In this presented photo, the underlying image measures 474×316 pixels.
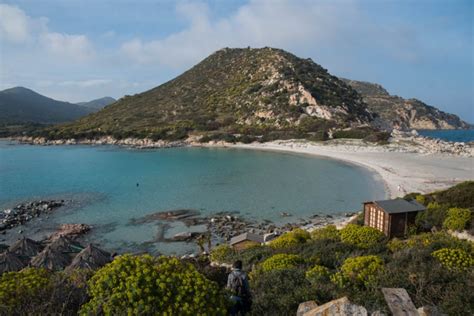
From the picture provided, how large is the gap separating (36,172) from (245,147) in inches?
1425

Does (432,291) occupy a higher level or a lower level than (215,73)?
lower

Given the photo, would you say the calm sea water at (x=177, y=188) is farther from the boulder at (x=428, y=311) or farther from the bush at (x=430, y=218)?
the boulder at (x=428, y=311)

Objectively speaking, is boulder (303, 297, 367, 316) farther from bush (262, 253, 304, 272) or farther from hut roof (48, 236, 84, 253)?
hut roof (48, 236, 84, 253)

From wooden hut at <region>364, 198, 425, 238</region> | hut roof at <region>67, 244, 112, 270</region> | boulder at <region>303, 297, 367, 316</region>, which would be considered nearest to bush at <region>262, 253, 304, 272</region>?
boulder at <region>303, 297, 367, 316</region>

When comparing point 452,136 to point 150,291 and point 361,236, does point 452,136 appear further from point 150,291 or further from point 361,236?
point 150,291

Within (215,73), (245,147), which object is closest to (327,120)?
(245,147)

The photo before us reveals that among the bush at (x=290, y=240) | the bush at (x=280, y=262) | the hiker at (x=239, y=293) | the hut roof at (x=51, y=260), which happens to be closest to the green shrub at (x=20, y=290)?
the hiker at (x=239, y=293)

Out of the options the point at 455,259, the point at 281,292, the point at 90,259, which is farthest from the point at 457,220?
the point at 90,259

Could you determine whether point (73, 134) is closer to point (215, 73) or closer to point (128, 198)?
point (215, 73)

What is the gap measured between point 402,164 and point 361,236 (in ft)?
109

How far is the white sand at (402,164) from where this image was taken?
31.0 meters

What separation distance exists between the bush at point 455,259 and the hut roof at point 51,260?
42.4 feet

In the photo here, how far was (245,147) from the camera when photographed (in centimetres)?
6781

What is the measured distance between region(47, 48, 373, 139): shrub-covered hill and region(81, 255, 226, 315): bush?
69.3m
